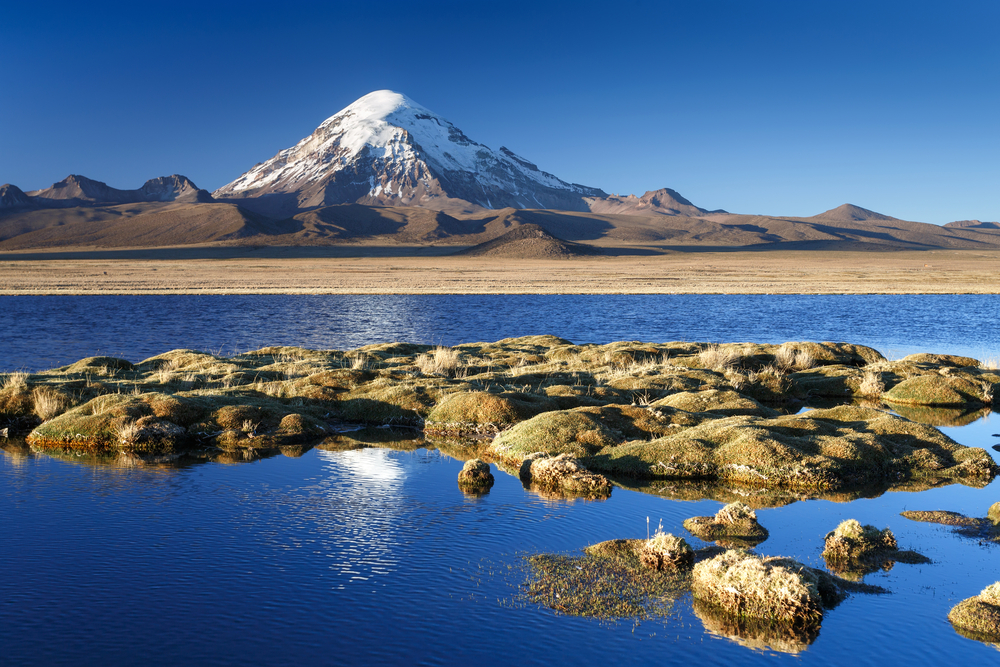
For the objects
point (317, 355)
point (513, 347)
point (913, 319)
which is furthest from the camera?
point (913, 319)

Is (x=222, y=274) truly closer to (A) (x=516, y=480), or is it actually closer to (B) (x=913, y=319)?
(B) (x=913, y=319)

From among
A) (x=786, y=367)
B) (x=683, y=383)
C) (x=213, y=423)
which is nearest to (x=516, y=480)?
(x=213, y=423)

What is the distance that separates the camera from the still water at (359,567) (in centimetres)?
1056

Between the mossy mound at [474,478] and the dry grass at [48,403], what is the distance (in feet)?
46.6

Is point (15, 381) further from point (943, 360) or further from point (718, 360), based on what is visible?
point (943, 360)

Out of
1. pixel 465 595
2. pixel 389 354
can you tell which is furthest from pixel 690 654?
pixel 389 354

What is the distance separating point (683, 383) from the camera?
3002 cm

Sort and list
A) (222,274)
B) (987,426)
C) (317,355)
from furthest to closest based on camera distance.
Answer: (222,274)
(317,355)
(987,426)

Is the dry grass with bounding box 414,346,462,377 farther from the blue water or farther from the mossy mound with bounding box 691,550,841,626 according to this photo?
the mossy mound with bounding box 691,550,841,626

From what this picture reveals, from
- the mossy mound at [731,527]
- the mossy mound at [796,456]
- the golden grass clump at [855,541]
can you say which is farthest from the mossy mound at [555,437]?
the golden grass clump at [855,541]

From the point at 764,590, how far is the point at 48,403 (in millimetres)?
22141

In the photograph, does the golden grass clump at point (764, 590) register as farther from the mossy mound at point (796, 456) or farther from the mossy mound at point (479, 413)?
the mossy mound at point (479, 413)

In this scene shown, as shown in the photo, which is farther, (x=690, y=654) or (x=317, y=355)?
(x=317, y=355)

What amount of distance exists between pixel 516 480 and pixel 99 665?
10133 millimetres
